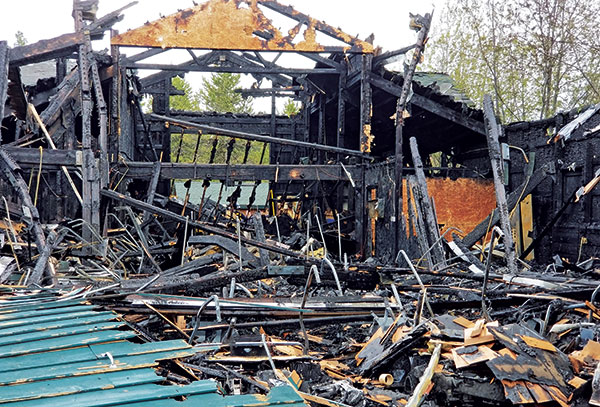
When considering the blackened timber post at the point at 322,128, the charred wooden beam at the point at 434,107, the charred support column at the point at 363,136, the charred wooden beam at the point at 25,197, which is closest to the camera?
the charred wooden beam at the point at 25,197

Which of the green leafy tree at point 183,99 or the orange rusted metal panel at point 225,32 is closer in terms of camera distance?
the orange rusted metal panel at point 225,32

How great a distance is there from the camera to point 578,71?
930 inches

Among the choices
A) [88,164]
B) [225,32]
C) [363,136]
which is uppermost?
[225,32]

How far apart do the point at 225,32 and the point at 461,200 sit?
7.20 metres

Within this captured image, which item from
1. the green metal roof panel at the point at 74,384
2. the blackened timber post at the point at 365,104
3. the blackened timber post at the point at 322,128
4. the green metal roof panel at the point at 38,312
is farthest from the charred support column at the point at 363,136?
the green metal roof panel at the point at 74,384

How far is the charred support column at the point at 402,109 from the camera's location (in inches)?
400

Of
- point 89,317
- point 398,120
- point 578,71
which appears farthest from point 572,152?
point 578,71

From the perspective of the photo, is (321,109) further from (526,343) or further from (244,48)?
(526,343)

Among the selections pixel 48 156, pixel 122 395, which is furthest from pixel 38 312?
pixel 48 156

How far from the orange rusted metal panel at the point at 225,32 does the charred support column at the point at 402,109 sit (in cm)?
343

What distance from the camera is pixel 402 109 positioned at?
33.5 feet

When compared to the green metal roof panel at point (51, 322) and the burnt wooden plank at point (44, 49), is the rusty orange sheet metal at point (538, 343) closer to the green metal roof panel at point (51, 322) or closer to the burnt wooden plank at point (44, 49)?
the green metal roof panel at point (51, 322)

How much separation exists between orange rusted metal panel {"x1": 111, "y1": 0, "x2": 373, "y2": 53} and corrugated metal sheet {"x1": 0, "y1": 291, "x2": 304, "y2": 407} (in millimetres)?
9919

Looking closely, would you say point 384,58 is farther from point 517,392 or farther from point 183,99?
point 183,99
